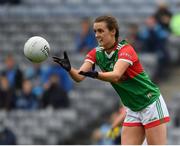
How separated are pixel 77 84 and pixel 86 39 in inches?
37.0

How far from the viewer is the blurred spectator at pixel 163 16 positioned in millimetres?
14180

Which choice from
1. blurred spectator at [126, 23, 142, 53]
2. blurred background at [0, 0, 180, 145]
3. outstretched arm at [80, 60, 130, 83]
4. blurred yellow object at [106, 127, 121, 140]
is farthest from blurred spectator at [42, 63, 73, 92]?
outstretched arm at [80, 60, 130, 83]

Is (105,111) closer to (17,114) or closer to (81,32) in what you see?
(17,114)

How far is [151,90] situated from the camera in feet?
24.4

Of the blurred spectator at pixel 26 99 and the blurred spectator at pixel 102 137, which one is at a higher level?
the blurred spectator at pixel 26 99

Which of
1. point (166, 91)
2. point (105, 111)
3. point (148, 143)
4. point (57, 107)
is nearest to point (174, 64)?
point (166, 91)

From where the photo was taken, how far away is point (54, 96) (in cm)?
1303

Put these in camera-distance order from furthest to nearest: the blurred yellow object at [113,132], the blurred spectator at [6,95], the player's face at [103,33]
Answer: the blurred spectator at [6,95], the blurred yellow object at [113,132], the player's face at [103,33]

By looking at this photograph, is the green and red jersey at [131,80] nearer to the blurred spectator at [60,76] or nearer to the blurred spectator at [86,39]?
the blurred spectator at [60,76]

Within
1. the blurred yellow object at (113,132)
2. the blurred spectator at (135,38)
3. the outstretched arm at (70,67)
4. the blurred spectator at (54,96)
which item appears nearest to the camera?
the outstretched arm at (70,67)

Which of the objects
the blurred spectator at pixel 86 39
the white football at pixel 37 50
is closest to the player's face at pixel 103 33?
the white football at pixel 37 50

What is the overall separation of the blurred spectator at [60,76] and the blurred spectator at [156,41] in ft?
5.53

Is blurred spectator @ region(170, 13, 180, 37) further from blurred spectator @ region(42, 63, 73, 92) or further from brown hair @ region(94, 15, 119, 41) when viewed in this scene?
brown hair @ region(94, 15, 119, 41)

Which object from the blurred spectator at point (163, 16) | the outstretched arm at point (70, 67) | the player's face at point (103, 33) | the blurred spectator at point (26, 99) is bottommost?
the blurred spectator at point (26, 99)
